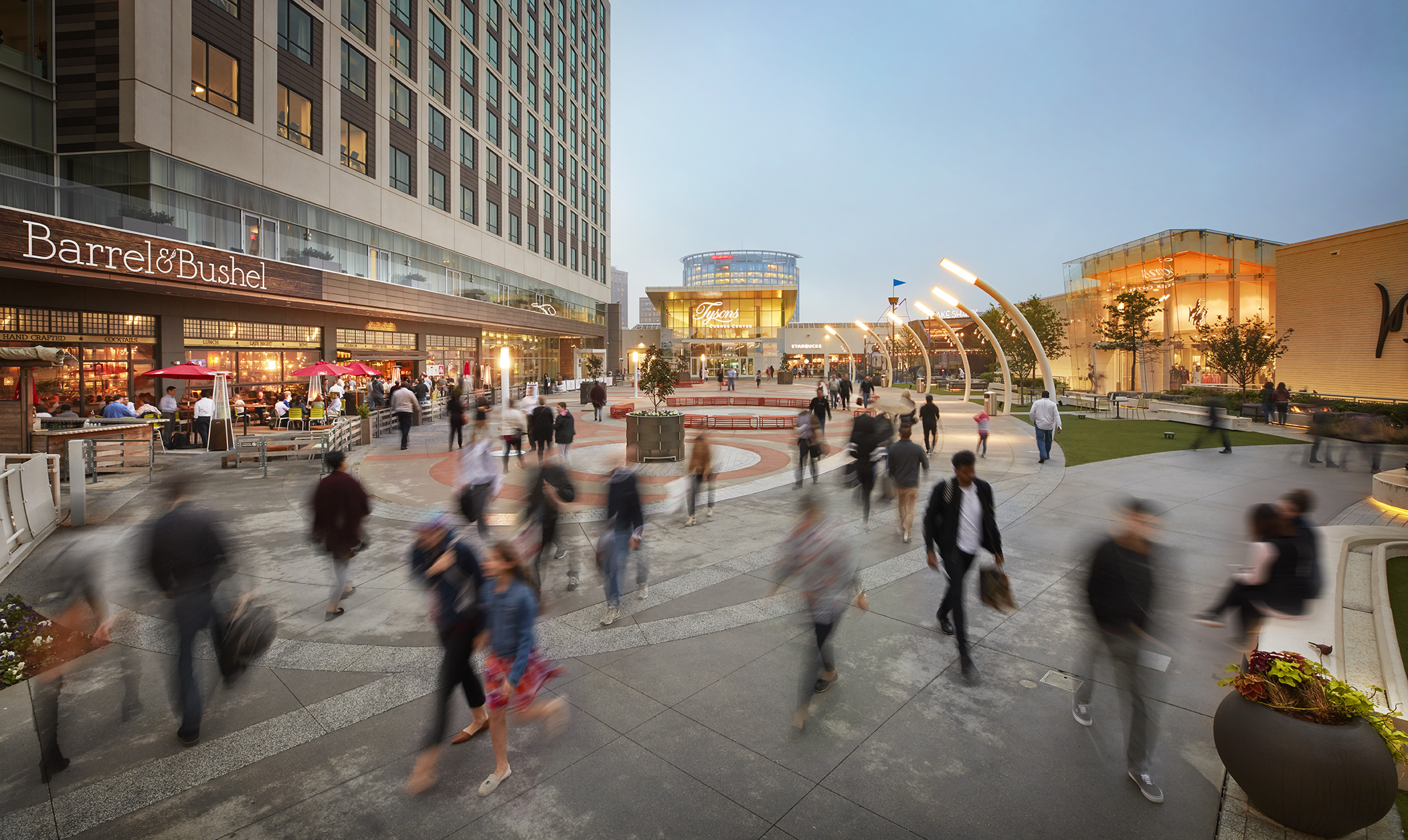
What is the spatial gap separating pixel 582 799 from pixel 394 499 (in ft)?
33.0

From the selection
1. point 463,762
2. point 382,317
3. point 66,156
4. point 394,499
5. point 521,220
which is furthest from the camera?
point 521,220

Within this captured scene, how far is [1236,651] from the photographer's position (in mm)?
5473

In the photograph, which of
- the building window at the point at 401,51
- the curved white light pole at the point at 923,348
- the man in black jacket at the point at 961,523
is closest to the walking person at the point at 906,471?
the man in black jacket at the point at 961,523

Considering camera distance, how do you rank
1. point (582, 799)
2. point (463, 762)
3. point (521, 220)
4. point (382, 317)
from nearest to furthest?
point (582, 799)
point (463, 762)
point (382, 317)
point (521, 220)

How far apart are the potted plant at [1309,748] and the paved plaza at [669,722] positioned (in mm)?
452

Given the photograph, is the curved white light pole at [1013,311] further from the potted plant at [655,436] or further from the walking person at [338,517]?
the walking person at [338,517]

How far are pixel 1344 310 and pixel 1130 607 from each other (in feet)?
117

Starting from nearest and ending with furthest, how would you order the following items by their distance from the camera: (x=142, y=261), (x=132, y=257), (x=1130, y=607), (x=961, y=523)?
1. (x=1130, y=607)
2. (x=961, y=523)
3. (x=132, y=257)
4. (x=142, y=261)

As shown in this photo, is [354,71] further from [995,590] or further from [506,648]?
[995,590]

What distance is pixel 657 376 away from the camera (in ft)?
65.0

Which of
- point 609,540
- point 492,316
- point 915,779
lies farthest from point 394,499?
point 492,316

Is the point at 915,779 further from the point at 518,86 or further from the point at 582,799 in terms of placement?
the point at 518,86

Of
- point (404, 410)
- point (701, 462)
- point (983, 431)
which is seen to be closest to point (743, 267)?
point (404, 410)

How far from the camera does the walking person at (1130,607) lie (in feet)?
13.3
